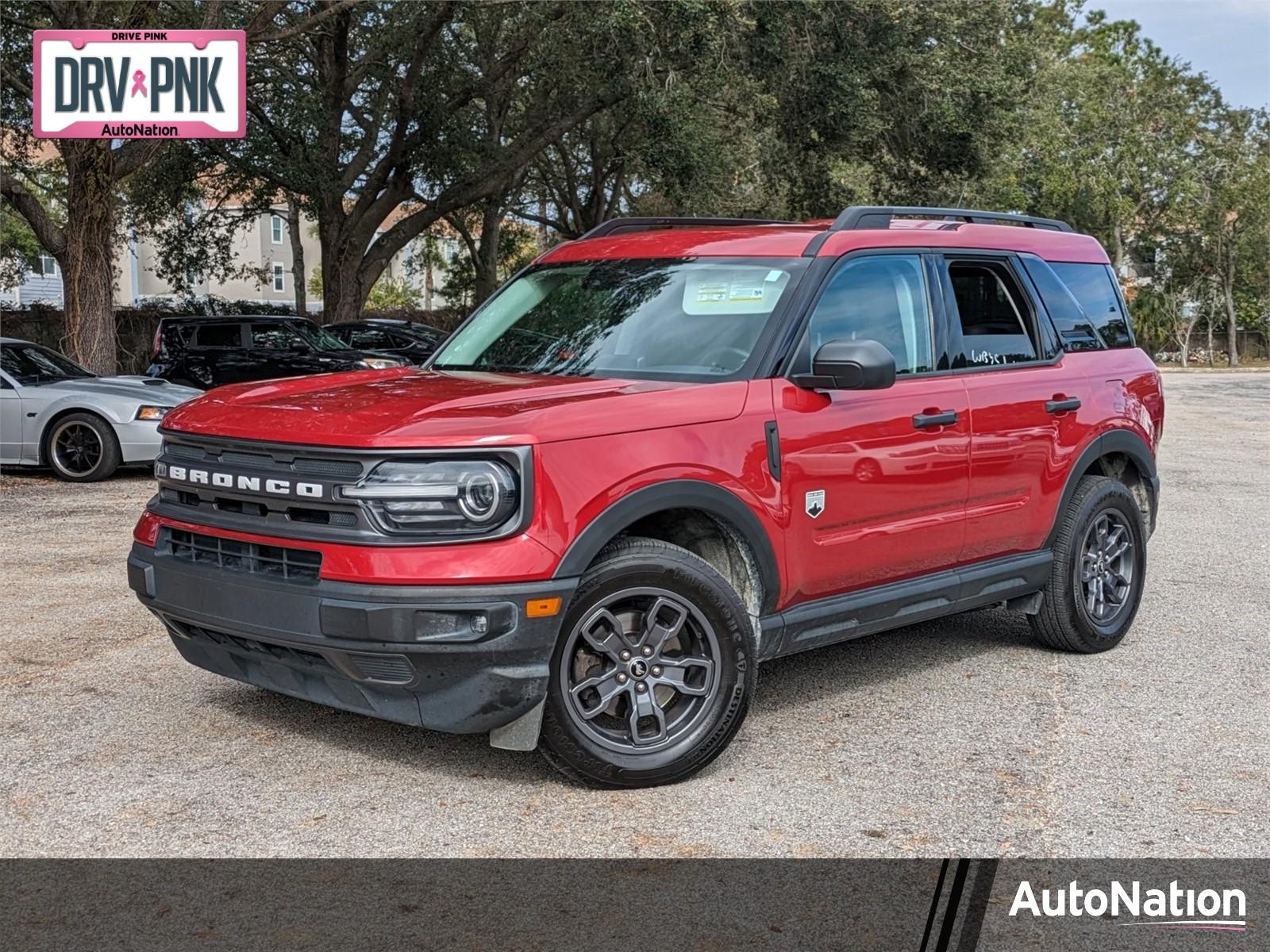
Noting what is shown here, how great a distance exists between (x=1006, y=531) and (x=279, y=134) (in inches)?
911

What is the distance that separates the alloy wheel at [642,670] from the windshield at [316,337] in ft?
55.6

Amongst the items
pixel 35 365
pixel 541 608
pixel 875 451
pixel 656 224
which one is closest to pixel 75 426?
pixel 35 365

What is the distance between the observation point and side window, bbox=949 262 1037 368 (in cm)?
624

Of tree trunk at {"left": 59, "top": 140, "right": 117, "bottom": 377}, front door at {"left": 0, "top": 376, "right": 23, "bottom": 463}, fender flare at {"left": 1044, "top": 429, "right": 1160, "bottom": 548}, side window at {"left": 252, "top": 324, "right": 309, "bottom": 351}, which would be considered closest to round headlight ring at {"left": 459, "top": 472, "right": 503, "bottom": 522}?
fender flare at {"left": 1044, "top": 429, "right": 1160, "bottom": 548}

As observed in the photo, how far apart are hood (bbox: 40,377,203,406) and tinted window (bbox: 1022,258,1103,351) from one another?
9.24 metres

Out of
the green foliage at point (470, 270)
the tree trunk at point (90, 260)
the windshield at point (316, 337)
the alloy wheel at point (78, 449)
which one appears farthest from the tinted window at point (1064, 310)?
the green foliage at point (470, 270)

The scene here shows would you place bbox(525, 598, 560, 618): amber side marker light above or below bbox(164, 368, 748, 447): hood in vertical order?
below

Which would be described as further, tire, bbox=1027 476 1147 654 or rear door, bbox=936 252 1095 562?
tire, bbox=1027 476 1147 654

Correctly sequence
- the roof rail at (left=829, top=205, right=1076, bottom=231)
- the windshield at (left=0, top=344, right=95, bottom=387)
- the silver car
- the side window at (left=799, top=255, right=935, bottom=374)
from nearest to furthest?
1. the side window at (left=799, top=255, right=935, bottom=374)
2. the roof rail at (left=829, top=205, right=1076, bottom=231)
3. the silver car
4. the windshield at (left=0, top=344, right=95, bottom=387)

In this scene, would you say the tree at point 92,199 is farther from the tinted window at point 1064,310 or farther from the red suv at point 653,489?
the tinted window at point 1064,310

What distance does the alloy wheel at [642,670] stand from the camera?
187 inches

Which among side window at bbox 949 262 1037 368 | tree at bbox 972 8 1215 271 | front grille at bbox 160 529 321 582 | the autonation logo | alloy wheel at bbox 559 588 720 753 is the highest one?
tree at bbox 972 8 1215 271

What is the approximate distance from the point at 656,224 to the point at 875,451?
5.65ft

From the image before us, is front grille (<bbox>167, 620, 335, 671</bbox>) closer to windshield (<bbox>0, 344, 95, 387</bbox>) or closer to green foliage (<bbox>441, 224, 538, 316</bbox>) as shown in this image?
windshield (<bbox>0, 344, 95, 387</bbox>)
